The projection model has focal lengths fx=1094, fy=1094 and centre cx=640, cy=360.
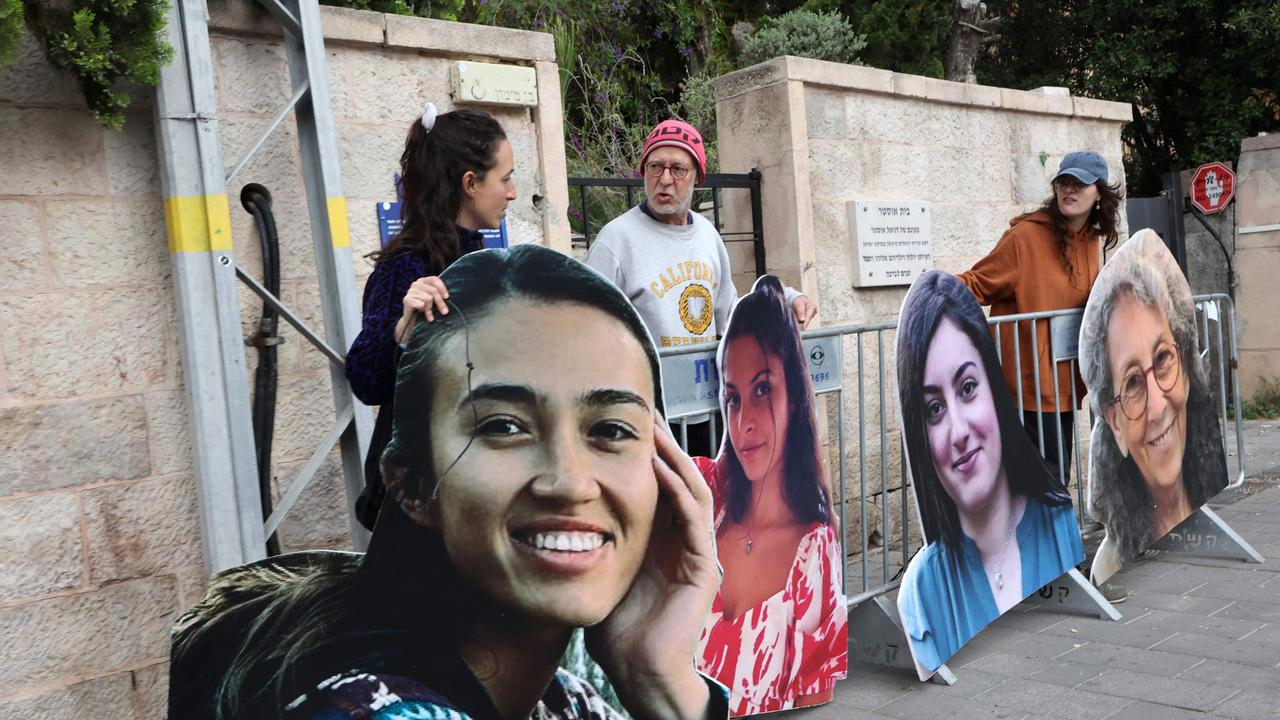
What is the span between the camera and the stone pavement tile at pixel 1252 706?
3316 mm

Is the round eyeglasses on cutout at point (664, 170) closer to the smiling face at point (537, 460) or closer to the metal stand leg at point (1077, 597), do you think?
the smiling face at point (537, 460)

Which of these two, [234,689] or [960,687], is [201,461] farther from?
[960,687]

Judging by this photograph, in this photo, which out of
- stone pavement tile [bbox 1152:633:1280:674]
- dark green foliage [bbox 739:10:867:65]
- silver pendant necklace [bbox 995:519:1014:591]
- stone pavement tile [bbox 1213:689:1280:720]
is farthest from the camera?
dark green foliage [bbox 739:10:867:65]

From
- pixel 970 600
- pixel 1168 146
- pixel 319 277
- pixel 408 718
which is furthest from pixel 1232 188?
pixel 408 718

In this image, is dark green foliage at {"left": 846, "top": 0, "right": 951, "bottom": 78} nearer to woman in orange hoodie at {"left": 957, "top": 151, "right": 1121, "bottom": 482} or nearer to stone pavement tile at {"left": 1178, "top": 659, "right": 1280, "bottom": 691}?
woman in orange hoodie at {"left": 957, "top": 151, "right": 1121, "bottom": 482}

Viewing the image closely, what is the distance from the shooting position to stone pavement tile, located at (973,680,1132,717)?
3.44 meters

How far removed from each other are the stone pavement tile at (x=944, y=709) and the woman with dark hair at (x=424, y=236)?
193cm

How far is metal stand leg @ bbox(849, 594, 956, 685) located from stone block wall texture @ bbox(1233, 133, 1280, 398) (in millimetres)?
7797

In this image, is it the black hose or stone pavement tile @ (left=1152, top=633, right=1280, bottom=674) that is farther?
stone pavement tile @ (left=1152, top=633, right=1280, bottom=674)

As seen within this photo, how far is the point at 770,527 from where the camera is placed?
3215 mm

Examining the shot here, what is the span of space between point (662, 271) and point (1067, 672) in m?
1.99

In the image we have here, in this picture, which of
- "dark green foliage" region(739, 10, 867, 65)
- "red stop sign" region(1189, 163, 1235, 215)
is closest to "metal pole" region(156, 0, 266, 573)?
"dark green foliage" region(739, 10, 867, 65)

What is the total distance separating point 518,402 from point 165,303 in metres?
1.49

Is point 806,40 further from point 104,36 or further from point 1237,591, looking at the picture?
point 104,36
